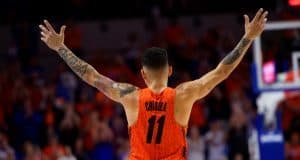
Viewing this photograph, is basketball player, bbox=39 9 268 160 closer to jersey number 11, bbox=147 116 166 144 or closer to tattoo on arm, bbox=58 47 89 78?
jersey number 11, bbox=147 116 166 144

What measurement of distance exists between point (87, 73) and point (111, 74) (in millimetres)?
9973

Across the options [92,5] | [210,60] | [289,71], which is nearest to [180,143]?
[289,71]

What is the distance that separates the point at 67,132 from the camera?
14578mm

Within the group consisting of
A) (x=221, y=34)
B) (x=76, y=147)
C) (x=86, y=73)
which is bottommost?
(x=76, y=147)

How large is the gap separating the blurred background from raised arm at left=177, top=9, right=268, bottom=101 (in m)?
4.95

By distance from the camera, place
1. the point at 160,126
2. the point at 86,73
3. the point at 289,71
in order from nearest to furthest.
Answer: the point at 160,126
the point at 86,73
the point at 289,71

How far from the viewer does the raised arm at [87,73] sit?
243 inches

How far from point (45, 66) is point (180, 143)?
1226 centimetres

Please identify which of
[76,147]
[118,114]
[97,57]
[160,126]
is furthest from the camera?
[97,57]

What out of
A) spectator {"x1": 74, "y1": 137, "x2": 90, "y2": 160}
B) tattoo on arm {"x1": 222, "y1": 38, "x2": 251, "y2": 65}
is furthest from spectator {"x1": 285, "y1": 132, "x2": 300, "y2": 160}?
tattoo on arm {"x1": 222, "y1": 38, "x2": 251, "y2": 65}

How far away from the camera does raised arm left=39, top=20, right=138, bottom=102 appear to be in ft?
20.3

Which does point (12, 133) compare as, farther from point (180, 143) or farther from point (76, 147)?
point (180, 143)

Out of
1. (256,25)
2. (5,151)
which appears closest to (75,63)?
(256,25)

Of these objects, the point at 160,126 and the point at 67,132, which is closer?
the point at 160,126
